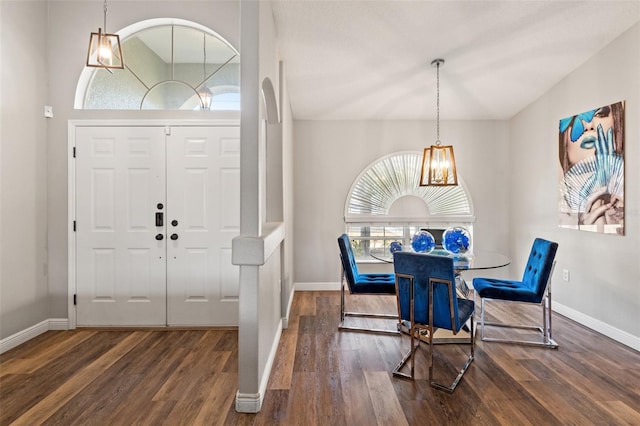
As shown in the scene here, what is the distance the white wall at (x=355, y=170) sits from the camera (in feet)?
16.8

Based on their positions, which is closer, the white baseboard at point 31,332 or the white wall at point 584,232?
the white baseboard at point 31,332

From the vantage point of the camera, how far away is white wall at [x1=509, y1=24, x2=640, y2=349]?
125 inches

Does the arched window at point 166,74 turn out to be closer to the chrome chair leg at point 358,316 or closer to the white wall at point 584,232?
the chrome chair leg at point 358,316

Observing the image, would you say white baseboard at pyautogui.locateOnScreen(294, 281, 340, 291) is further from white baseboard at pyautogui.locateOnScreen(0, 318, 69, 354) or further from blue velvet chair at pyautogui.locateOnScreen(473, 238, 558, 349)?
white baseboard at pyautogui.locateOnScreen(0, 318, 69, 354)

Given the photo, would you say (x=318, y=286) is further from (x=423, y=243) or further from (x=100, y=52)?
(x=100, y=52)

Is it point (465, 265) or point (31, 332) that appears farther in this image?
point (31, 332)

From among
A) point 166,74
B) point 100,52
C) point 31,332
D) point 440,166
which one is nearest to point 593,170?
point 440,166

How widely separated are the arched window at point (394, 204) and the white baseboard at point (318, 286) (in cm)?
53

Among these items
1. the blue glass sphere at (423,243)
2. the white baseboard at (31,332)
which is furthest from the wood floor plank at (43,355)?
the blue glass sphere at (423,243)

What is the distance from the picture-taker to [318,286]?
515 cm

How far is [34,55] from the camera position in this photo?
3393mm

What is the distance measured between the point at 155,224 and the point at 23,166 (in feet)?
3.94

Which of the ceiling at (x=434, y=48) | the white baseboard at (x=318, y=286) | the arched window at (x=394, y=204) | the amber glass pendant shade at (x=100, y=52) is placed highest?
the ceiling at (x=434, y=48)

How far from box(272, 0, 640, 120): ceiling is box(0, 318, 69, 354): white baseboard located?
341 centimetres
